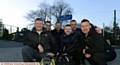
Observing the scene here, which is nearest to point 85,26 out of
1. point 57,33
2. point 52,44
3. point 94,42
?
point 94,42

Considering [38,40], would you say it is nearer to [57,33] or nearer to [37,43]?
[37,43]


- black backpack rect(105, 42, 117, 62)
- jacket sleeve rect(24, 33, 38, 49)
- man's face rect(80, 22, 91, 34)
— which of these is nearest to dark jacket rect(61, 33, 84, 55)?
man's face rect(80, 22, 91, 34)

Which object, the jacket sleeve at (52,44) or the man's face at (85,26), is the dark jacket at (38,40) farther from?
the man's face at (85,26)

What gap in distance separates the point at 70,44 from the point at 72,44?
0.20ft

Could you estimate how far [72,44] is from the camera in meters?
10.6

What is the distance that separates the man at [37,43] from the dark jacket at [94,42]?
1024 millimetres

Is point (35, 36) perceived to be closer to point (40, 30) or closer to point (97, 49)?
point (40, 30)

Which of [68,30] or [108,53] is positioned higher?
[68,30]

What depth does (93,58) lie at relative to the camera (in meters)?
10.5

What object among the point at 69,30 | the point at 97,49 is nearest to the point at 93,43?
the point at 97,49

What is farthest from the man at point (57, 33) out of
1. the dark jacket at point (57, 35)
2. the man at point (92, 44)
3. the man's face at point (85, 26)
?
the man's face at point (85, 26)

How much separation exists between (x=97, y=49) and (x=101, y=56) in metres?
0.27

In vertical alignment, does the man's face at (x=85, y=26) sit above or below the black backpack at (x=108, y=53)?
above

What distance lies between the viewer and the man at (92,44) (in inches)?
404
